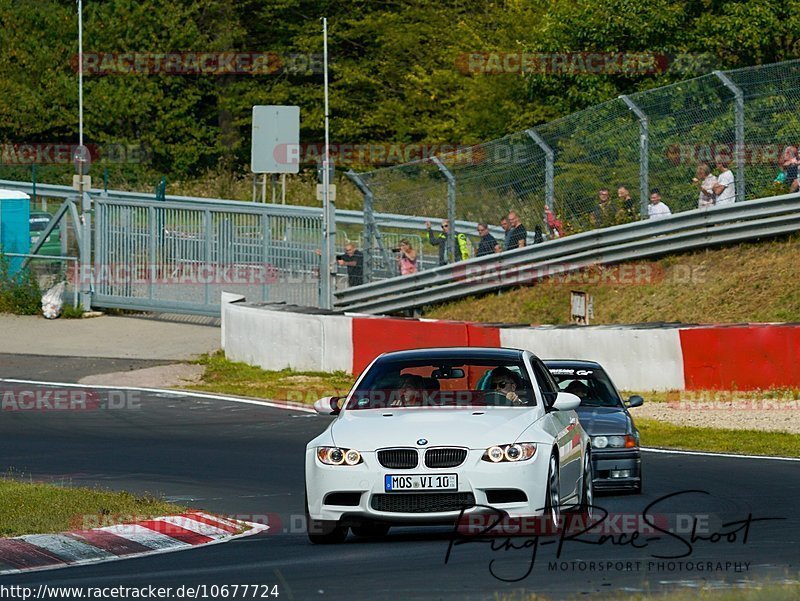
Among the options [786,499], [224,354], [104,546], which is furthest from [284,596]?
[224,354]

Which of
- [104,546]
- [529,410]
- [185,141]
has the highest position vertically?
[185,141]

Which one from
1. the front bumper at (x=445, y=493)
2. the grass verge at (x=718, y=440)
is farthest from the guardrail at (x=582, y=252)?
the front bumper at (x=445, y=493)

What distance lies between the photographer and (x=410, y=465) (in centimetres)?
1042

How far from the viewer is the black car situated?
14.1 meters

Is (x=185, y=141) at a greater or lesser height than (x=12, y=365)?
greater

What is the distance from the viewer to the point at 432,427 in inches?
420

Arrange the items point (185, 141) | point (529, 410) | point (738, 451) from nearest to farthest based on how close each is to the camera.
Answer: point (529, 410) < point (738, 451) < point (185, 141)

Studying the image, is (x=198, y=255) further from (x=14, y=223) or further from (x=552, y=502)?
(x=552, y=502)

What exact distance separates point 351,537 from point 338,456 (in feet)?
3.23

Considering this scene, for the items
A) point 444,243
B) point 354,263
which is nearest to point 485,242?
point 444,243

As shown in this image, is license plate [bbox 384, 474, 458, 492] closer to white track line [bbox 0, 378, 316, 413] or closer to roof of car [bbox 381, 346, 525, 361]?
roof of car [bbox 381, 346, 525, 361]

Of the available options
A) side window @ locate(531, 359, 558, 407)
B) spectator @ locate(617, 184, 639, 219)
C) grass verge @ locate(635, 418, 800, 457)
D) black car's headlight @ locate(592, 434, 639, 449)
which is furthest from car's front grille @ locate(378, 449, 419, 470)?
spectator @ locate(617, 184, 639, 219)

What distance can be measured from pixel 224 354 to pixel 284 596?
19.7 m

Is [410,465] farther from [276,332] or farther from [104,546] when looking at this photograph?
[276,332]
